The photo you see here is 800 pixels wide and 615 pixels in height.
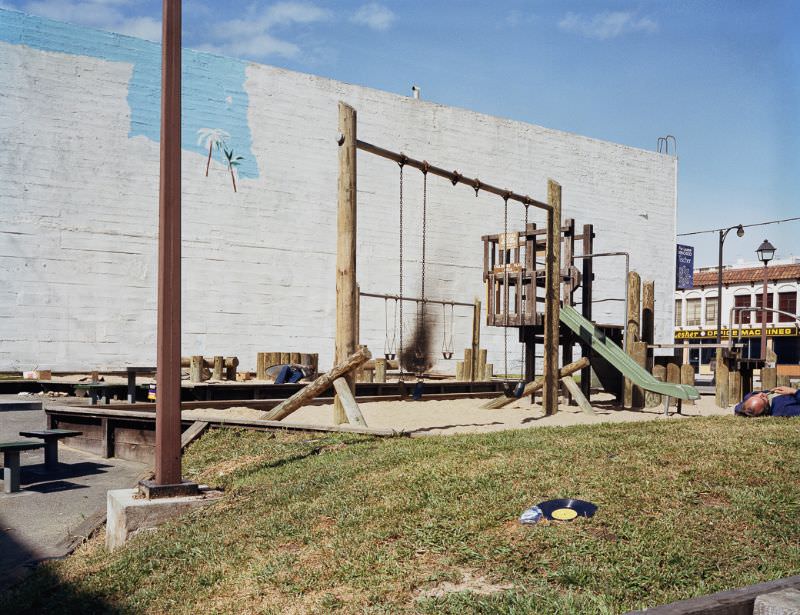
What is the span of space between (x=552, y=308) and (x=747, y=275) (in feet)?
149

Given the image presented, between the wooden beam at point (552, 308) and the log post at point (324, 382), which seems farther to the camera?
the wooden beam at point (552, 308)

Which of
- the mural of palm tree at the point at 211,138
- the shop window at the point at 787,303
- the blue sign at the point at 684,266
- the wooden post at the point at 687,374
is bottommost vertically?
the wooden post at the point at 687,374

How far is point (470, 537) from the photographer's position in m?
4.55

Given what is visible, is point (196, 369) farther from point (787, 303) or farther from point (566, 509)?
point (787, 303)

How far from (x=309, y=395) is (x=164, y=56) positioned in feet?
15.2

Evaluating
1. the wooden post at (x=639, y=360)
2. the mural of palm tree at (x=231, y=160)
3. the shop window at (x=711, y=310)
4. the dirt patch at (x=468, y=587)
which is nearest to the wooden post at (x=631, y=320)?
the wooden post at (x=639, y=360)

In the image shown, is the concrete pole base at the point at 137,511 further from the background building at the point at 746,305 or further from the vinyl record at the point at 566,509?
the background building at the point at 746,305

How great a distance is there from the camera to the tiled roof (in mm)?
49812

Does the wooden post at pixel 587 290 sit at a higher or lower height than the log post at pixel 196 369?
higher

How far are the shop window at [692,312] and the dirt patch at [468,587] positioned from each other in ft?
182

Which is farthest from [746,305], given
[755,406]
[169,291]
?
[169,291]

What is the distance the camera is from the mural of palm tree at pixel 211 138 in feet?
76.8

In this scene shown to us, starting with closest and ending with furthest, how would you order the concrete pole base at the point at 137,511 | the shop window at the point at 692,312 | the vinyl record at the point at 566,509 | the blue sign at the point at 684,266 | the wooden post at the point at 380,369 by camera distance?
1. the vinyl record at the point at 566,509
2. the concrete pole base at the point at 137,511
3. the wooden post at the point at 380,369
4. the blue sign at the point at 684,266
5. the shop window at the point at 692,312

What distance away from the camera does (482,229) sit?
28328mm
